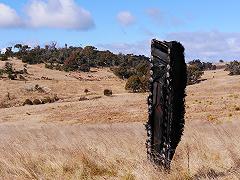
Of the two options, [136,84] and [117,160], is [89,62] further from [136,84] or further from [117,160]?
[117,160]

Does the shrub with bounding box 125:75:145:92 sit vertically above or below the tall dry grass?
below

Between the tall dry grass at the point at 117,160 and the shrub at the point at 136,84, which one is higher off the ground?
the tall dry grass at the point at 117,160

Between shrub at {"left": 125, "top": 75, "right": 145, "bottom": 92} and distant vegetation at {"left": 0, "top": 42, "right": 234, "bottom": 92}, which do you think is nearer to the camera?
shrub at {"left": 125, "top": 75, "right": 145, "bottom": 92}

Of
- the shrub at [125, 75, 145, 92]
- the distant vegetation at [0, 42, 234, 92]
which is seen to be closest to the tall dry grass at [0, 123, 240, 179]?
the shrub at [125, 75, 145, 92]

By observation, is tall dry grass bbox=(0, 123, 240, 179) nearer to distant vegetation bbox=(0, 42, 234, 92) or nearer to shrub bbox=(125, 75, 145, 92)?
shrub bbox=(125, 75, 145, 92)

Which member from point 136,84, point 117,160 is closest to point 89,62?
point 136,84

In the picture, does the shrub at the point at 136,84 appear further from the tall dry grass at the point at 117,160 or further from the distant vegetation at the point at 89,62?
the tall dry grass at the point at 117,160

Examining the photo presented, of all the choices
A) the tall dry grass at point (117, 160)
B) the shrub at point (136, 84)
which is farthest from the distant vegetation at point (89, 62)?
the tall dry grass at point (117, 160)

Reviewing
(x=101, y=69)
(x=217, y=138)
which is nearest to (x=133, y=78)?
(x=101, y=69)

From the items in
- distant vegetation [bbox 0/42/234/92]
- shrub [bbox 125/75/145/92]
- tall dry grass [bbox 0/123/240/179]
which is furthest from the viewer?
distant vegetation [bbox 0/42/234/92]

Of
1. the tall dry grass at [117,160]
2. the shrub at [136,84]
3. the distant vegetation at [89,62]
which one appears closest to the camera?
the tall dry grass at [117,160]

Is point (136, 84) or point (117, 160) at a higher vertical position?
Answer: point (117, 160)

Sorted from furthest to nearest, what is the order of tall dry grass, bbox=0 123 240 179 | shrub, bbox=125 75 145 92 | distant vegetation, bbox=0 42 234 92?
1. distant vegetation, bbox=0 42 234 92
2. shrub, bbox=125 75 145 92
3. tall dry grass, bbox=0 123 240 179

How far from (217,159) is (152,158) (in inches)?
43.3
